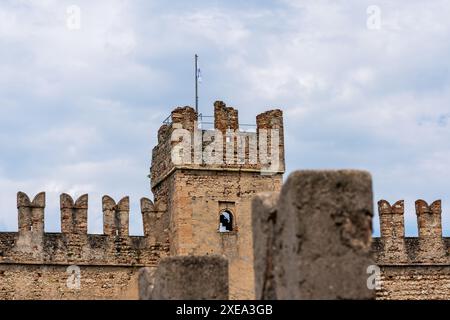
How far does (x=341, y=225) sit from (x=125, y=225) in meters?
17.2

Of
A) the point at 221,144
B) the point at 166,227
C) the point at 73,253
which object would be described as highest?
the point at 221,144

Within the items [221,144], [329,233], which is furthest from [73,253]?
[329,233]

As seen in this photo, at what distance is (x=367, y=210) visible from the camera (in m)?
6.34

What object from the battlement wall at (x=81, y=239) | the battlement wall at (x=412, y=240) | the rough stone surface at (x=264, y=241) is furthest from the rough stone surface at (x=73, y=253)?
the rough stone surface at (x=264, y=241)

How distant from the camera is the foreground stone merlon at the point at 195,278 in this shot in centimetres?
736

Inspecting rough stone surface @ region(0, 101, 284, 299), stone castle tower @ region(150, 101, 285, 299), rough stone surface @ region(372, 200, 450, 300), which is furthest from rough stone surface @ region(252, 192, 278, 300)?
rough stone surface @ region(372, 200, 450, 300)

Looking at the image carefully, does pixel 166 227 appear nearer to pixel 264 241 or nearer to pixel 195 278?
pixel 195 278

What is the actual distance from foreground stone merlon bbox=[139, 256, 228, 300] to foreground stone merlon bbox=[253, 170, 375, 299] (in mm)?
1115

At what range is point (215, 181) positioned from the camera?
23.3 metres

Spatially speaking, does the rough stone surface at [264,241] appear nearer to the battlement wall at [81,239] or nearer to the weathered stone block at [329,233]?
the weathered stone block at [329,233]

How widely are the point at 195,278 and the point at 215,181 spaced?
16.0m

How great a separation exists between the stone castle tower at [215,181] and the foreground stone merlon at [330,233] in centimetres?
1630
